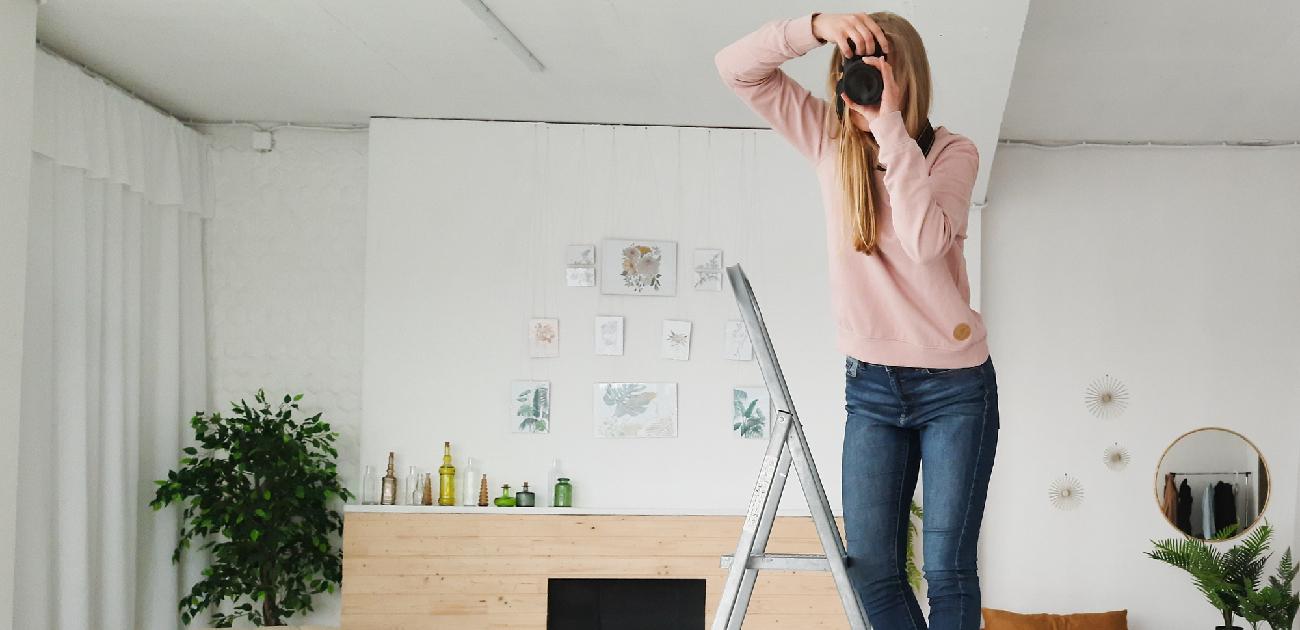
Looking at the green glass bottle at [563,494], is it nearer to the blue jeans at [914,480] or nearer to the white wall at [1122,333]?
the white wall at [1122,333]

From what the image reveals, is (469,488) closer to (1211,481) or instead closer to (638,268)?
(638,268)

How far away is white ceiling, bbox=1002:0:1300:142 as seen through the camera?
4.09 metres

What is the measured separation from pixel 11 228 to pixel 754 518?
294 centimetres

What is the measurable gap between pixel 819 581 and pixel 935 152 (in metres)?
3.91

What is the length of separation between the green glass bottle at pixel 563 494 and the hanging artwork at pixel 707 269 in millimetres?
1125

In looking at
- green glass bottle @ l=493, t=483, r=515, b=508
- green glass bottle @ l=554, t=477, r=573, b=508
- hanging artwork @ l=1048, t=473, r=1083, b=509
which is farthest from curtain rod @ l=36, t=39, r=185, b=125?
hanging artwork @ l=1048, t=473, r=1083, b=509

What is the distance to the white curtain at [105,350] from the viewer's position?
14.7 ft

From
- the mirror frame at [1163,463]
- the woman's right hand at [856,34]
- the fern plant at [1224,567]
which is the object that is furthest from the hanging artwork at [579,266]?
the woman's right hand at [856,34]

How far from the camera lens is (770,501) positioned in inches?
77.4

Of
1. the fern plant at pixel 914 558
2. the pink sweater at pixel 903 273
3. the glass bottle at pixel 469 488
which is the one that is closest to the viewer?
the pink sweater at pixel 903 273

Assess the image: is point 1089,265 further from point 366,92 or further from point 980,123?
point 366,92

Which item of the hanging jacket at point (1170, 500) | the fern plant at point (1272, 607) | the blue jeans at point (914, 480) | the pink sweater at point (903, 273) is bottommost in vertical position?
the fern plant at point (1272, 607)

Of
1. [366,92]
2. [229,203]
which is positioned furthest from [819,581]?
[229,203]

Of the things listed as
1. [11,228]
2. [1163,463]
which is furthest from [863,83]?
[1163,463]
